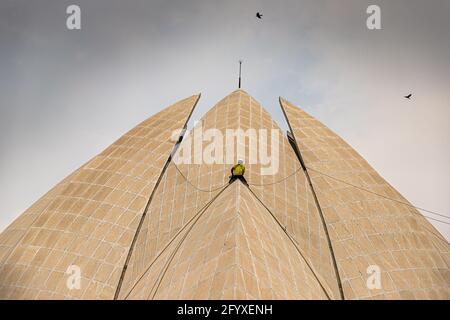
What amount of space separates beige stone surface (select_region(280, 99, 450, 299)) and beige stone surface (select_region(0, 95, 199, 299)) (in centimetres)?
917

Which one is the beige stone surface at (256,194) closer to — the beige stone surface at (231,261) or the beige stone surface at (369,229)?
the beige stone surface at (369,229)

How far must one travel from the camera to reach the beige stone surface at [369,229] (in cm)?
2238

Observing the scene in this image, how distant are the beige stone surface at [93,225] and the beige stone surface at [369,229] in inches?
361

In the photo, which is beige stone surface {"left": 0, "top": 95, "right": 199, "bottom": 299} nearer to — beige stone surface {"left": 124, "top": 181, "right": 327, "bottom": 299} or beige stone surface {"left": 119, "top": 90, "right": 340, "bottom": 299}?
beige stone surface {"left": 119, "top": 90, "right": 340, "bottom": 299}

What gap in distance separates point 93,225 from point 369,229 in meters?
14.3

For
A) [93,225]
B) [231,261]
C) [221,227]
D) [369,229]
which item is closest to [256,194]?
[369,229]

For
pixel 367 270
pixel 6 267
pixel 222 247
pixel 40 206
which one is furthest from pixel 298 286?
pixel 40 206

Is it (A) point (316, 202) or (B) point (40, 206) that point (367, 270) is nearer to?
(A) point (316, 202)

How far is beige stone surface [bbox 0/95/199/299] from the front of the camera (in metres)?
22.7

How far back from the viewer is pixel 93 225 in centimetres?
2514

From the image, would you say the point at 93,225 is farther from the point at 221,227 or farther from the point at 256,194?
the point at 221,227

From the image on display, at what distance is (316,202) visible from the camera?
2664 cm
